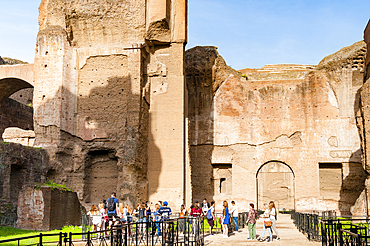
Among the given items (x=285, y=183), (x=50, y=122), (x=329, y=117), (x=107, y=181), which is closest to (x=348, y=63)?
(x=329, y=117)

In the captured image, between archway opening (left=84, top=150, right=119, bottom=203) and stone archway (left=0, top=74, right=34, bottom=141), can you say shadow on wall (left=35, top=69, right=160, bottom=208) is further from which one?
stone archway (left=0, top=74, right=34, bottom=141)

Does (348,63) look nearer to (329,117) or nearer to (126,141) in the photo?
(329,117)

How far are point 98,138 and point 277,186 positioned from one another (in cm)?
1332

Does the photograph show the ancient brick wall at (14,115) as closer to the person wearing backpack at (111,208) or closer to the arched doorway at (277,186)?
the person wearing backpack at (111,208)

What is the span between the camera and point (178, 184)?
1702 centimetres

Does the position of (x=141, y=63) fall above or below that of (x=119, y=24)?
below

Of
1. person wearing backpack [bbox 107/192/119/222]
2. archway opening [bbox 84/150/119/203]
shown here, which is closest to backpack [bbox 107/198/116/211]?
person wearing backpack [bbox 107/192/119/222]

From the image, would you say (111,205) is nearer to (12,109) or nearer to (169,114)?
(169,114)

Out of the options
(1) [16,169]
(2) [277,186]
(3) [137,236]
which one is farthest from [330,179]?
(3) [137,236]

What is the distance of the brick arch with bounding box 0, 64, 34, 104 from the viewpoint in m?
17.6

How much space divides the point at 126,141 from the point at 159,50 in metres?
4.31

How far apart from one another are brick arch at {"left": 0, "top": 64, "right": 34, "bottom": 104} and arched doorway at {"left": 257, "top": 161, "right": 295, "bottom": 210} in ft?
47.5

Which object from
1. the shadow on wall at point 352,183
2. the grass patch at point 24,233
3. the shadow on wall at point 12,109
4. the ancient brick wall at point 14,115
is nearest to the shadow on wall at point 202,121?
the shadow on wall at point 352,183

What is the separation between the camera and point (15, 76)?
58.4ft
